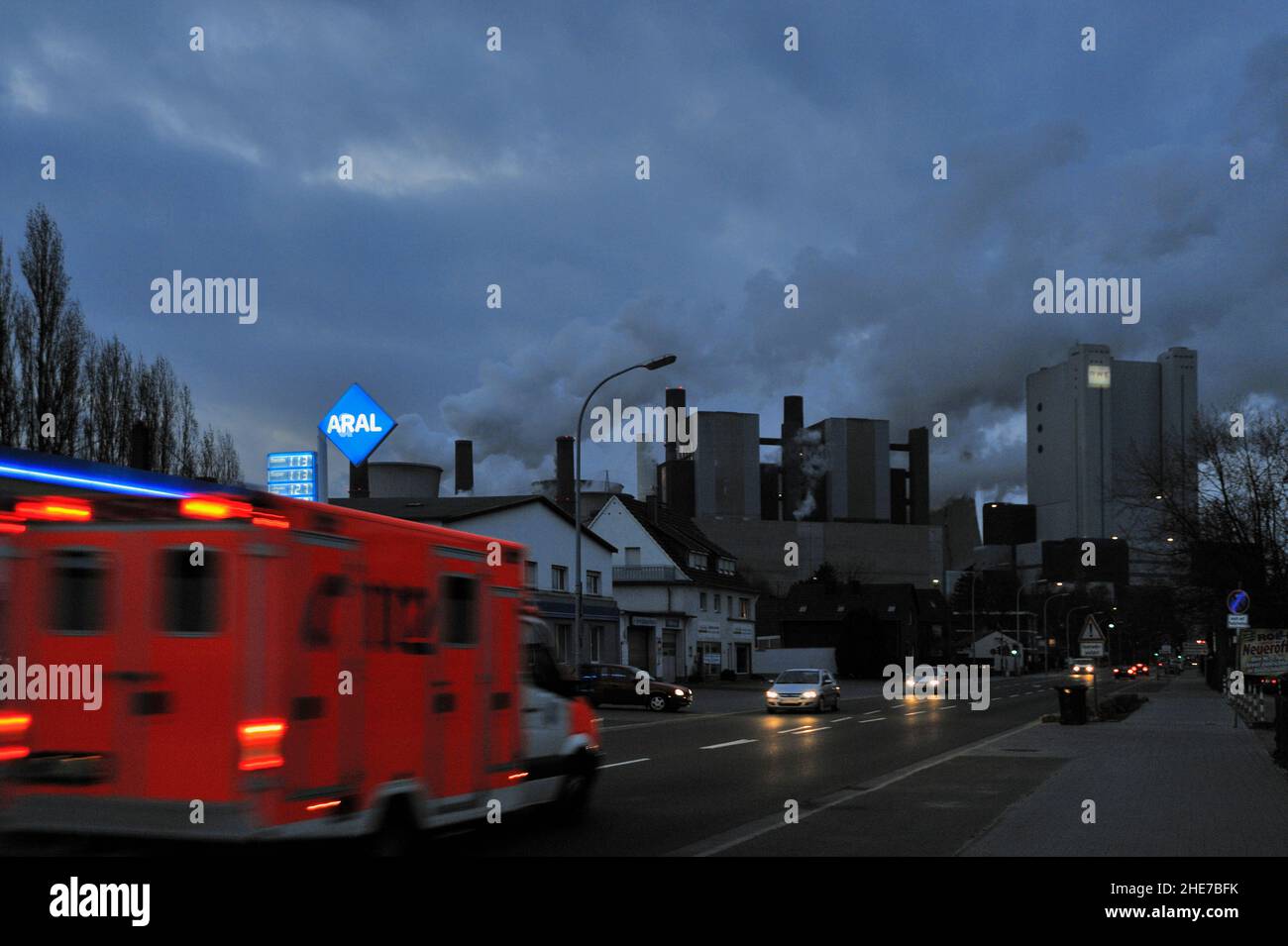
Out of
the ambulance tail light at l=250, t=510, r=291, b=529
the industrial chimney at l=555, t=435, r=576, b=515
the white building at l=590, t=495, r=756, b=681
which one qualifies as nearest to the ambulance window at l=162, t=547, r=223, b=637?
the ambulance tail light at l=250, t=510, r=291, b=529

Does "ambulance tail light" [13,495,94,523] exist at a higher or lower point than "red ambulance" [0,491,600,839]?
higher

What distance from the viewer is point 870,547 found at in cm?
13888

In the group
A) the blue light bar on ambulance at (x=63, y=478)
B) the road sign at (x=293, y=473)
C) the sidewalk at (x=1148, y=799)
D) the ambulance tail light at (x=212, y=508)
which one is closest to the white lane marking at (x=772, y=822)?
the sidewalk at (x=1148, y=799)

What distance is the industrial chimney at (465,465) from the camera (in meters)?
79.8

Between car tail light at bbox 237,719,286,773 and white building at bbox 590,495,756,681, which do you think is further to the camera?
white building at bbox 590,495,756,681

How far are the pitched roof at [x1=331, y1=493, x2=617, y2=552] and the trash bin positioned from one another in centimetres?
2291

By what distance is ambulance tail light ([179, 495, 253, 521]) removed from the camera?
25.0ft

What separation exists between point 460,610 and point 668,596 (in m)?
57.8

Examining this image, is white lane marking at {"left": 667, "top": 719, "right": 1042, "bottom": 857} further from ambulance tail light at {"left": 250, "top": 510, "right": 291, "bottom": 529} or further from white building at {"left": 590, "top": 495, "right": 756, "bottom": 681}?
white building at {"left": 590, "top": 495, "right": 756, "bottom": 681}

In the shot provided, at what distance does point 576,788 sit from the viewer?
479 inches

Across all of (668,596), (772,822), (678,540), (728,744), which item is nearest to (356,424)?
(728,744)

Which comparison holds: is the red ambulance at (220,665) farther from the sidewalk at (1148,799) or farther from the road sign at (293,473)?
the road sign at (293,473)
